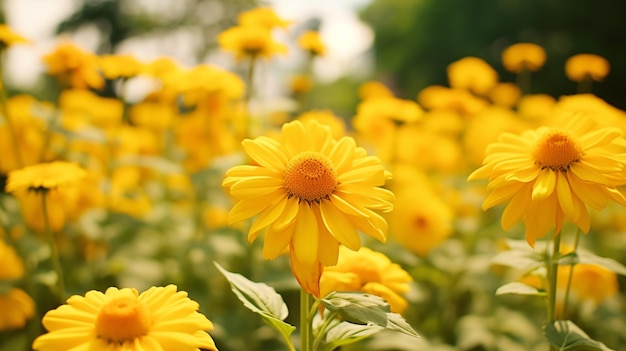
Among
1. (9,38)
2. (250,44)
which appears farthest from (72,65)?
(250,44)

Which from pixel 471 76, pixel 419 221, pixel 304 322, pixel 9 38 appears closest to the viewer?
pixel 304 322

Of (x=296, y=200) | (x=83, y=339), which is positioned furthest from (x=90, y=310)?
(x=296, y=200)

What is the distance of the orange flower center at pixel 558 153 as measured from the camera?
1.21m

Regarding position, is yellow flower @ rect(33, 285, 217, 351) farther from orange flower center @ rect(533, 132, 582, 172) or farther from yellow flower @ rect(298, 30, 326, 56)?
yellow flower @ rect(298, 30, 326, 56)

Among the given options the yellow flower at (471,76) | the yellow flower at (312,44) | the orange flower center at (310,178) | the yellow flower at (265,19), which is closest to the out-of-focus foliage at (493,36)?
the yellow flower at (471,76)

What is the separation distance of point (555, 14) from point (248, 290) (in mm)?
11511

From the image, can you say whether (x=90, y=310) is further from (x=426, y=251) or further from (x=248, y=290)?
(x=426, y=251)

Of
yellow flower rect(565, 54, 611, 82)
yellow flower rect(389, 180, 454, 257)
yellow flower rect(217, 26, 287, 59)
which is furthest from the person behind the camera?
yellow flower rect(565, 54, 611, 82)

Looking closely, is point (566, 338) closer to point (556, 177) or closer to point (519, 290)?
point (519, 290)

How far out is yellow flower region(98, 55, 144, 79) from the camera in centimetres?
229

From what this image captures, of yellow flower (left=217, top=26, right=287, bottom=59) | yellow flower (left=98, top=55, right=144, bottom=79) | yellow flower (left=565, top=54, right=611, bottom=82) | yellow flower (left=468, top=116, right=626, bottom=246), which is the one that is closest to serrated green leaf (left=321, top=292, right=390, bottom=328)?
yellow flower (left=468, top=116, right=626, bottom=246)

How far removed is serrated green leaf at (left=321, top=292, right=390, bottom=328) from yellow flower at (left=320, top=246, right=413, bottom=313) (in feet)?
0.51

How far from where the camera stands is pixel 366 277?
131 centimetres

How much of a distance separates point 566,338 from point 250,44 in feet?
4.71
